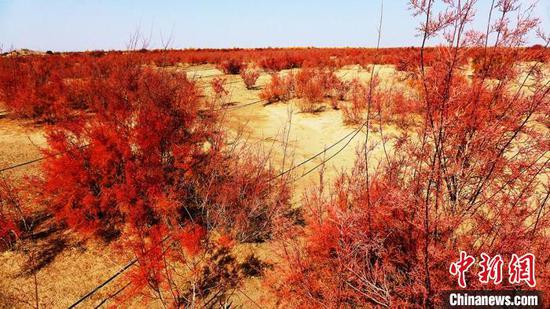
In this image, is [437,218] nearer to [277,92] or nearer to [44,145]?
[44,145]

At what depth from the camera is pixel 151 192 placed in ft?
11.4

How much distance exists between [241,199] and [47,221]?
232 centimetres

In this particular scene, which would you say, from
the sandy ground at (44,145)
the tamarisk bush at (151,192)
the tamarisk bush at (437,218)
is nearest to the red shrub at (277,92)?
the sandy ground at (44,145)

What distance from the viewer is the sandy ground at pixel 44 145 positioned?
9.51ft

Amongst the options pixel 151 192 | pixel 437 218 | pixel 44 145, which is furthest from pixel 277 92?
pixel 437 218

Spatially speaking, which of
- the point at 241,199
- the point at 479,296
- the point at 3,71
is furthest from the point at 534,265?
the point at 3,71

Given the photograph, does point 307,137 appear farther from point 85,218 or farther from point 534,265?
point 534,265

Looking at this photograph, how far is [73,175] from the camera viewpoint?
3.50m

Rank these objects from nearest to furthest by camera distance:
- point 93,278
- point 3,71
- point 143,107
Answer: point 93,278
point 143,107
point 3,71

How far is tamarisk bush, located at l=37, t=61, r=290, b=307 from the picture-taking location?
133 inches

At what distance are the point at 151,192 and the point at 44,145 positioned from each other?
12.9 feet

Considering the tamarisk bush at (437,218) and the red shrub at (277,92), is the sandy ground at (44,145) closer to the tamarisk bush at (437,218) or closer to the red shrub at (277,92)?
the red shrub at (277,92)

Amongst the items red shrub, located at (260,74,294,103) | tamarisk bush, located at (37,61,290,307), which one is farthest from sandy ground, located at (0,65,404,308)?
red shrub, located at (260,74,294,103)

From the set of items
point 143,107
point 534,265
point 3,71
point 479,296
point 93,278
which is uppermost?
point 3,71
